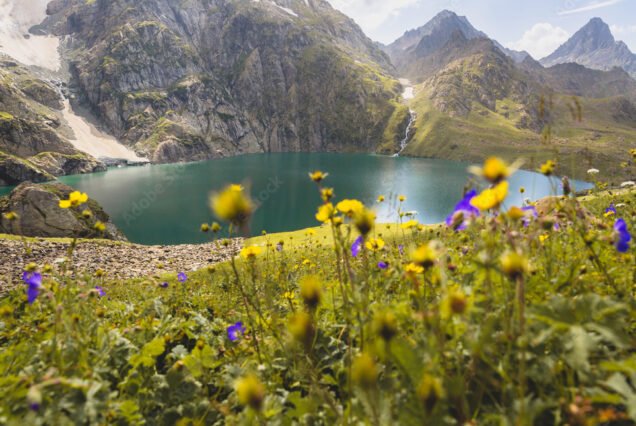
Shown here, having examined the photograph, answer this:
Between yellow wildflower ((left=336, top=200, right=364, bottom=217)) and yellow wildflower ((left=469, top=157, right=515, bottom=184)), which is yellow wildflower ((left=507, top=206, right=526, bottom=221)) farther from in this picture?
yellow wildflower ((left=336, top=200, right=364, bottom=217))

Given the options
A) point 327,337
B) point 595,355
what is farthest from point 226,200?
point 595,355

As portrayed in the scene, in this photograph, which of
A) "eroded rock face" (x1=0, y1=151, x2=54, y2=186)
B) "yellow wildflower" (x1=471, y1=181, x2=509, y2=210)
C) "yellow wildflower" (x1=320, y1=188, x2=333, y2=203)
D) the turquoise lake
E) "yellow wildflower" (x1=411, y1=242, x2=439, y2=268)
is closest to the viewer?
"yellow wildflower" (x1=411, y1=242, x2=439, y2=268)

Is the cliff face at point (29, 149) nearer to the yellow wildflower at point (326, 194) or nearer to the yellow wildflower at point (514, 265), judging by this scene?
the yellow wildflower at point (326, 194)

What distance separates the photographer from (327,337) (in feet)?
9.17

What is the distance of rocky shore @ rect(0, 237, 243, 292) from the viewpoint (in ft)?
64.5

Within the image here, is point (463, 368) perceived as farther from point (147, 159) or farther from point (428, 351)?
point (147, 159)

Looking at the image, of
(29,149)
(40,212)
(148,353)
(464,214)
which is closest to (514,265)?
(464,214)

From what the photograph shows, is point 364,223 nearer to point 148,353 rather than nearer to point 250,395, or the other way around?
point 250,395

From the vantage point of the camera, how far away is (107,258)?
2445 cm

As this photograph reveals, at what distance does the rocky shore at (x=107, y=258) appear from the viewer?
19667 millimetres

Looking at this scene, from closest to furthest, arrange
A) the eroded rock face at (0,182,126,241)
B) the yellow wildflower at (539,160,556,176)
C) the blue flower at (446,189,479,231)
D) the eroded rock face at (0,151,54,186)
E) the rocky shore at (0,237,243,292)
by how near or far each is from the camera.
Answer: the yellow wildflower at (539,160,556,176), the blue flower at (446,189,479,231), the rocky shore at (0,237,243,292), the eroded rock face at (0,182,126,241), the eroded rock face at (0,151,54,186)

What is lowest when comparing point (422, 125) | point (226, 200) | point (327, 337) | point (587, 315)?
point (327, 337)

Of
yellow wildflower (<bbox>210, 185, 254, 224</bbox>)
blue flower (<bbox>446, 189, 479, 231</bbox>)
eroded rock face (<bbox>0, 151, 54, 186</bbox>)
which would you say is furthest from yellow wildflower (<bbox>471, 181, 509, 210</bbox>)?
eroded rock face (<bbox>0, 151, 54, 186</bbox>)

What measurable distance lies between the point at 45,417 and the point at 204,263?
84.5 ft
